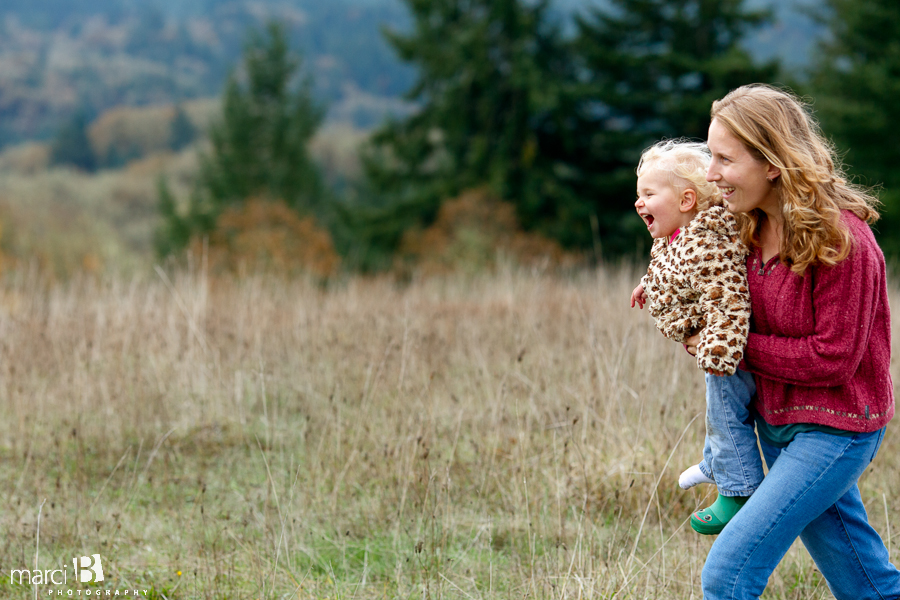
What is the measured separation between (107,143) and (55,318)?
89.3 m

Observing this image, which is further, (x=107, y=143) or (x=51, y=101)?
(x=51, y=101)

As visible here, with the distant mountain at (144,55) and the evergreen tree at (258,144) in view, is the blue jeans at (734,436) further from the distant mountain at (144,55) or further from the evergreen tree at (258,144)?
the distant mountain at (144,55)

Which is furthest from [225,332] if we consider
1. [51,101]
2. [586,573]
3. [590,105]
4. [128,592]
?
[51,101]

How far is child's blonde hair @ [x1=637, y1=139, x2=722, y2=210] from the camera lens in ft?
5.63

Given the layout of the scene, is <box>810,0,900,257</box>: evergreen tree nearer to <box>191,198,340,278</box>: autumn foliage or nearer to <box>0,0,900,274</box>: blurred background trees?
<box>0,0,900,274</box>: blurred background trees

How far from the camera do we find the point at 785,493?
154 cm

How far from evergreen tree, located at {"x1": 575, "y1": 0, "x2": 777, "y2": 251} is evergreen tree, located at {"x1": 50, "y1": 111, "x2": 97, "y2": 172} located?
7477cm

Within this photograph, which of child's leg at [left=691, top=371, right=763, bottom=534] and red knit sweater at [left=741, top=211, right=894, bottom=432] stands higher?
red knit sweater at [left=741, top=211, right=894, bottom=432]

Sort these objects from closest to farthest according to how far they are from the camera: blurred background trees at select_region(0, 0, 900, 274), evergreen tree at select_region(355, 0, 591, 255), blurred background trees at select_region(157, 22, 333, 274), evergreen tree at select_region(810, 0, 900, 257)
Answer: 1. evergreen tree at select_region(810, 0, 900, 257)
2. blurred background trees at select_region(0, 0, 900, 274)
3. evergreen tree at select_region(355, 0, 591, 255)
4. blurred background trees at select_region(157, 22, 333, 274)

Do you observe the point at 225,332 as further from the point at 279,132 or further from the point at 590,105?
the point at 279,132

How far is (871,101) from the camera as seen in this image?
15414 millimetres

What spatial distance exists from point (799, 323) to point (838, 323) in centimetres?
9

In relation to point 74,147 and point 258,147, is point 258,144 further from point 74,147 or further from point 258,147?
point 74,147

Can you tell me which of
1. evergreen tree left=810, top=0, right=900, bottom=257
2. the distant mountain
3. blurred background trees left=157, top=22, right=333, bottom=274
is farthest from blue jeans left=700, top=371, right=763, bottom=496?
the distant mountain
